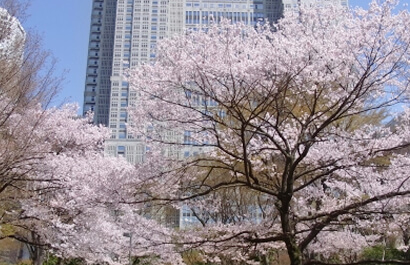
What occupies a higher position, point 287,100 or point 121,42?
point 121,42

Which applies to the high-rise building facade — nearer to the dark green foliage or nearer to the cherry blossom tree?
the dark green foliage

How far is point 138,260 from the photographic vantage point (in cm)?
2086

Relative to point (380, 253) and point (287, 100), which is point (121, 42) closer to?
point (380, 253)

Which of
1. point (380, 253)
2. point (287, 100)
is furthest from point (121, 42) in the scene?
point (287, 100)

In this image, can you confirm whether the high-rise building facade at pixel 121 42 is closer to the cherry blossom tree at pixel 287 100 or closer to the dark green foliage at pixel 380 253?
the dark green foliage at pixel 380 253

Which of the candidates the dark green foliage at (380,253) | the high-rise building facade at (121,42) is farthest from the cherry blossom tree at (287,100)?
the high-rise building facade at (121,42)

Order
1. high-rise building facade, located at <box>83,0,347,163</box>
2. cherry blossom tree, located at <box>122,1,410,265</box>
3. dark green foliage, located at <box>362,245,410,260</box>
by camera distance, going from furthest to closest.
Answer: high-rise building facade, located at <box>83,0,347,163</box> → dark green foliage, located at <box>362,245,410,260</box> → cherry blossom tree, located at <box>122,1,410,265</box>

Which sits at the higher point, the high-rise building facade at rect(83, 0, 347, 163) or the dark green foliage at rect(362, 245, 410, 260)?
the high-rise building facade at rect(83, 0, 347, 163)

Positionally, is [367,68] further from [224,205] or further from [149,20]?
[149,20]

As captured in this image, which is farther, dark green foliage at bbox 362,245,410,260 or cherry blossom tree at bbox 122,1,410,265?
dark green foliage at bbox 362,245,410,260

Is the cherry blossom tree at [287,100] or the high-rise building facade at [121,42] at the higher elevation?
the high-rise building facade at [121,42]

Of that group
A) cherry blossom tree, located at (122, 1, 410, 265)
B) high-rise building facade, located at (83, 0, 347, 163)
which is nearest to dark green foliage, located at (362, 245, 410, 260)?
cherry blossom tree, located at (122, 1, 410, 265)

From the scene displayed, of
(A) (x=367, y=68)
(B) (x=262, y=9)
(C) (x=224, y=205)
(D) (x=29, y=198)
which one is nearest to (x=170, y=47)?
(A) (x=367, y=68)

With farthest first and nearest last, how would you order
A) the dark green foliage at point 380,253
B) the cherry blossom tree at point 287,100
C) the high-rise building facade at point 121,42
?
the high-rise building facade at point 121,42 < the dark green foliage at point 380,253 < the cherry blossom tree at point 287,100
